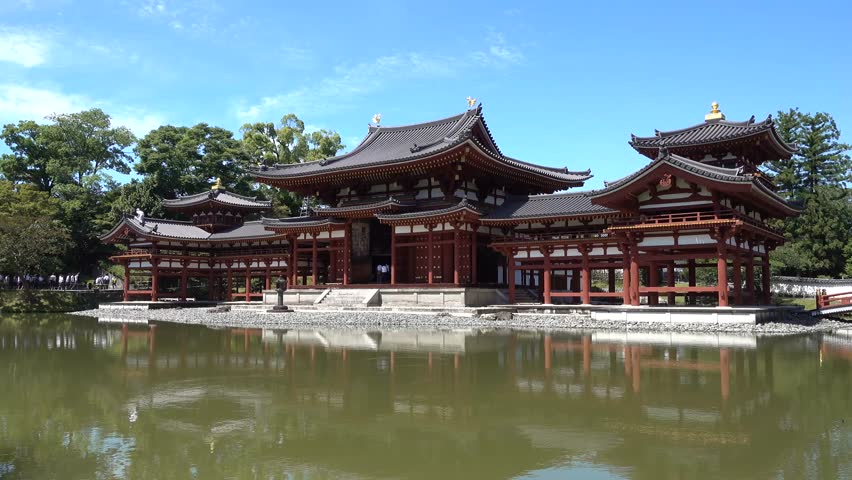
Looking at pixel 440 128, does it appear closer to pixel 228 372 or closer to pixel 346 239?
pixel 346 239

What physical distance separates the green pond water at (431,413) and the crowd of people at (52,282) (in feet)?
119

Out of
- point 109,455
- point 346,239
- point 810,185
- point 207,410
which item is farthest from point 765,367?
point 810,185

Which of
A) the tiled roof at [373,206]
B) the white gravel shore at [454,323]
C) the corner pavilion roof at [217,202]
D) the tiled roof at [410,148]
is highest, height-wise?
the tiled roof at [410,148]

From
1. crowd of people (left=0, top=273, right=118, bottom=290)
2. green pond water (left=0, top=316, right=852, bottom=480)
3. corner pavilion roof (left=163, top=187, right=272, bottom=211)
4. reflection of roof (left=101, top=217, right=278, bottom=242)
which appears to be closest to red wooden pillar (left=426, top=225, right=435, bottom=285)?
reflection of roof (left=101, top=217, right=278, bottom=242)

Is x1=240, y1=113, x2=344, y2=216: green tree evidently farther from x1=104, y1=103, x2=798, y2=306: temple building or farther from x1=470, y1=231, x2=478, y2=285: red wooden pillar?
x1=470, y1=231, x2=478, y2=285: red wooden pillar

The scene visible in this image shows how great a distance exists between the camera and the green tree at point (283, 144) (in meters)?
60.8

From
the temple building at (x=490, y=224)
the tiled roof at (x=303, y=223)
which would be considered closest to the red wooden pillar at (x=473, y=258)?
the temple building at (x=490, y=224)

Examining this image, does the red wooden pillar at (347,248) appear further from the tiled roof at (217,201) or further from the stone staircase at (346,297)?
the tiled roof at (217,201)

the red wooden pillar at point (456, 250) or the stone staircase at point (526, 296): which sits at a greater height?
the red wooden pillar at point (456, 250)

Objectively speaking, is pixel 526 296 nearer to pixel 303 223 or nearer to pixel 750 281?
pixel 750 281

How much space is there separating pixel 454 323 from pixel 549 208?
8645mm

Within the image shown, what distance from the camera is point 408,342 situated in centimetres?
1842

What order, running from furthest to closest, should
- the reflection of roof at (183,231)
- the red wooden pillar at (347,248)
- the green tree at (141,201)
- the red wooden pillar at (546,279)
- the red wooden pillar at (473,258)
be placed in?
the green tree at (141,201) < the reflection of roof at (183,231) < the red wooden pillar at (347,248) < the red wooden pillar at (473,258) < the red wooden pillar at (546,279)

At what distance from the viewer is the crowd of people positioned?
156ft
